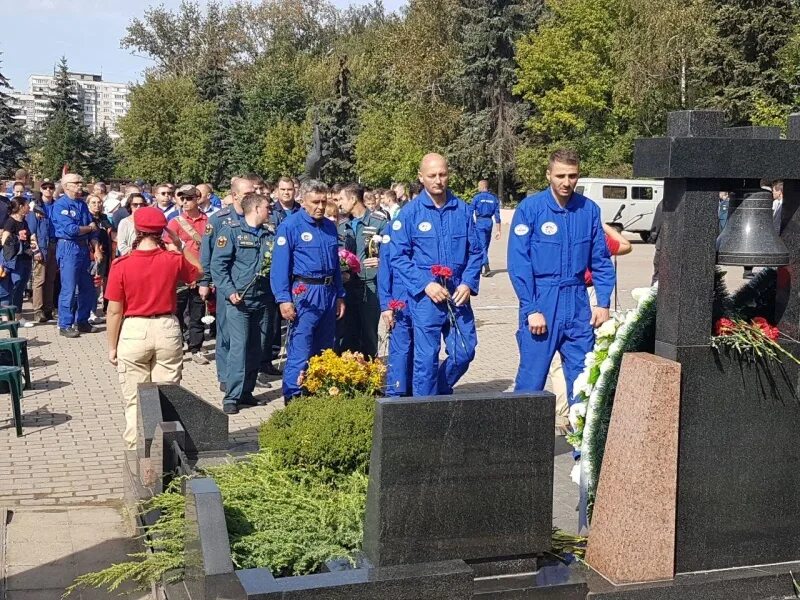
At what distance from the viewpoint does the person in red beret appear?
6.84 meters

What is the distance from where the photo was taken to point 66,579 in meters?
5.40

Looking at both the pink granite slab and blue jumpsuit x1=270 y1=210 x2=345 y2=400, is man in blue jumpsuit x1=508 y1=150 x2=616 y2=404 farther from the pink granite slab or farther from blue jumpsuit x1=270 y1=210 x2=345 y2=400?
the pink granite slab

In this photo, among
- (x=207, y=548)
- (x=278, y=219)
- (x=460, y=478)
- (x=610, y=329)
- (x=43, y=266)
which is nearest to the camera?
(x=207, y=548)

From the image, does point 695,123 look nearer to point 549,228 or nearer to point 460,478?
point 460,478

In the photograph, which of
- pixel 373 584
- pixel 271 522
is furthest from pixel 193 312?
pixel 373 584

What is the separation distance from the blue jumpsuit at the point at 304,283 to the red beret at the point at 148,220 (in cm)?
195

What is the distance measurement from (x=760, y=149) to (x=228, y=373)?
619 centimetres

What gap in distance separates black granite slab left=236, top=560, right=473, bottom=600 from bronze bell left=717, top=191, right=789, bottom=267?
67.1 inches

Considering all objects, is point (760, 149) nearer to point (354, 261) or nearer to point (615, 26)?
point (354, 261)

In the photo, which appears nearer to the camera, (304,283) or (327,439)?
(327,439)

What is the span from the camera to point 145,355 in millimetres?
6988

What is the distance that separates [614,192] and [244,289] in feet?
97.2

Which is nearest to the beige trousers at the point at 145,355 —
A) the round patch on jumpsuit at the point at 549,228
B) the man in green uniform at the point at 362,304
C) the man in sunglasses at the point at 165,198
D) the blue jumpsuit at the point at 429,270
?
the blue jumpsuit at the point at 429,270

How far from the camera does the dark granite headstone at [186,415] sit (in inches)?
247
